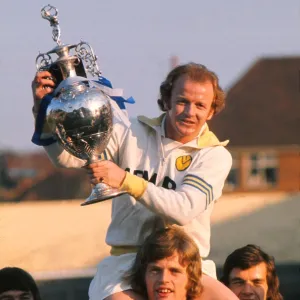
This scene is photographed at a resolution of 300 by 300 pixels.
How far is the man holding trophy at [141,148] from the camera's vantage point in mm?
5039

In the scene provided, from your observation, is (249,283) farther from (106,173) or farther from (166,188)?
(106,173)

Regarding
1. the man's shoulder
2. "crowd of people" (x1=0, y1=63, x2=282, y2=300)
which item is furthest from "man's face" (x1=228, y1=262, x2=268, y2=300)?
the man's shoulder

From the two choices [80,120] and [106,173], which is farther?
[80,120]

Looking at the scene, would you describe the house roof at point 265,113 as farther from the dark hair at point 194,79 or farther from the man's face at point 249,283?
the dark hair at point 194,79

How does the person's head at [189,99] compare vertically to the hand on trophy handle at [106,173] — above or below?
above

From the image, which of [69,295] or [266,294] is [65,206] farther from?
[266,294]

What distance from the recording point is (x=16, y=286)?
21.0ft

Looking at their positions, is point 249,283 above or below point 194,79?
below

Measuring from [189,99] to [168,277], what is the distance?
0.78 m

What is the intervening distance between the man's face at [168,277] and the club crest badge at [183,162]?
43 centimetres

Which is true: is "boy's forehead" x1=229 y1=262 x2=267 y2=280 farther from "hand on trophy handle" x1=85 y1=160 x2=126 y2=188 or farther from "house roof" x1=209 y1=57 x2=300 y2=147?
"house roof" x1=209 y1=57 x2=300 y2=147

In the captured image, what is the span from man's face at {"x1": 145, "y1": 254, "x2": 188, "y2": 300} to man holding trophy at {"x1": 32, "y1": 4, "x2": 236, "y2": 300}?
0.04 metres

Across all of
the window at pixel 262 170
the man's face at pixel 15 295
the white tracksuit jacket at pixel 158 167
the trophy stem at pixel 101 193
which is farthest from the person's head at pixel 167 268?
the window at pixel 262 170

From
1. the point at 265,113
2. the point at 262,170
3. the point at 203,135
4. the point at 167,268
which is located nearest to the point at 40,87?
the point at 203,135
